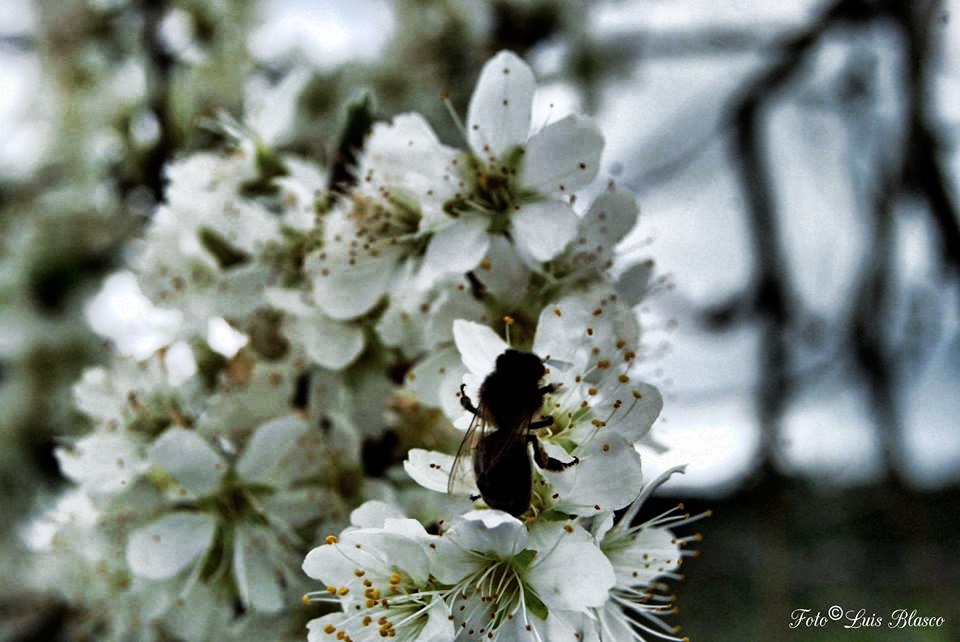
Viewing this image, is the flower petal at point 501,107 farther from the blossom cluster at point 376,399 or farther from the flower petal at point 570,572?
the flower petal at point 570,572

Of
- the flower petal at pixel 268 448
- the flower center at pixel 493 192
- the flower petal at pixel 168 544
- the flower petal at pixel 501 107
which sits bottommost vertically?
the flower petal at pixel 168 544

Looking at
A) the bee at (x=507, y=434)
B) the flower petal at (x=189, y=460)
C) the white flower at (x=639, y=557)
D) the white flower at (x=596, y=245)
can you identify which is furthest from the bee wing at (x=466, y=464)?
the flower petal at (x=189, y=460)

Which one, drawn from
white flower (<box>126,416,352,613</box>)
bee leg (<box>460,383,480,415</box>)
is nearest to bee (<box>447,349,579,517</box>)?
bee leg (<box>460,383,480,415</box>)

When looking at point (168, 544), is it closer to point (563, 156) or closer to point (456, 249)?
point (456, 249)

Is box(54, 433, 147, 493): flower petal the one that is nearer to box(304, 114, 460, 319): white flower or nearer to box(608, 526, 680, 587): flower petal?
box(304, 114, 460, 319): white flower

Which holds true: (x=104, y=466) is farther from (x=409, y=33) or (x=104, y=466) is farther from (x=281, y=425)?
(x=409, y=33)

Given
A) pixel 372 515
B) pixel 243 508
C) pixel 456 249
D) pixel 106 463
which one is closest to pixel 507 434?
pixel 372 515
